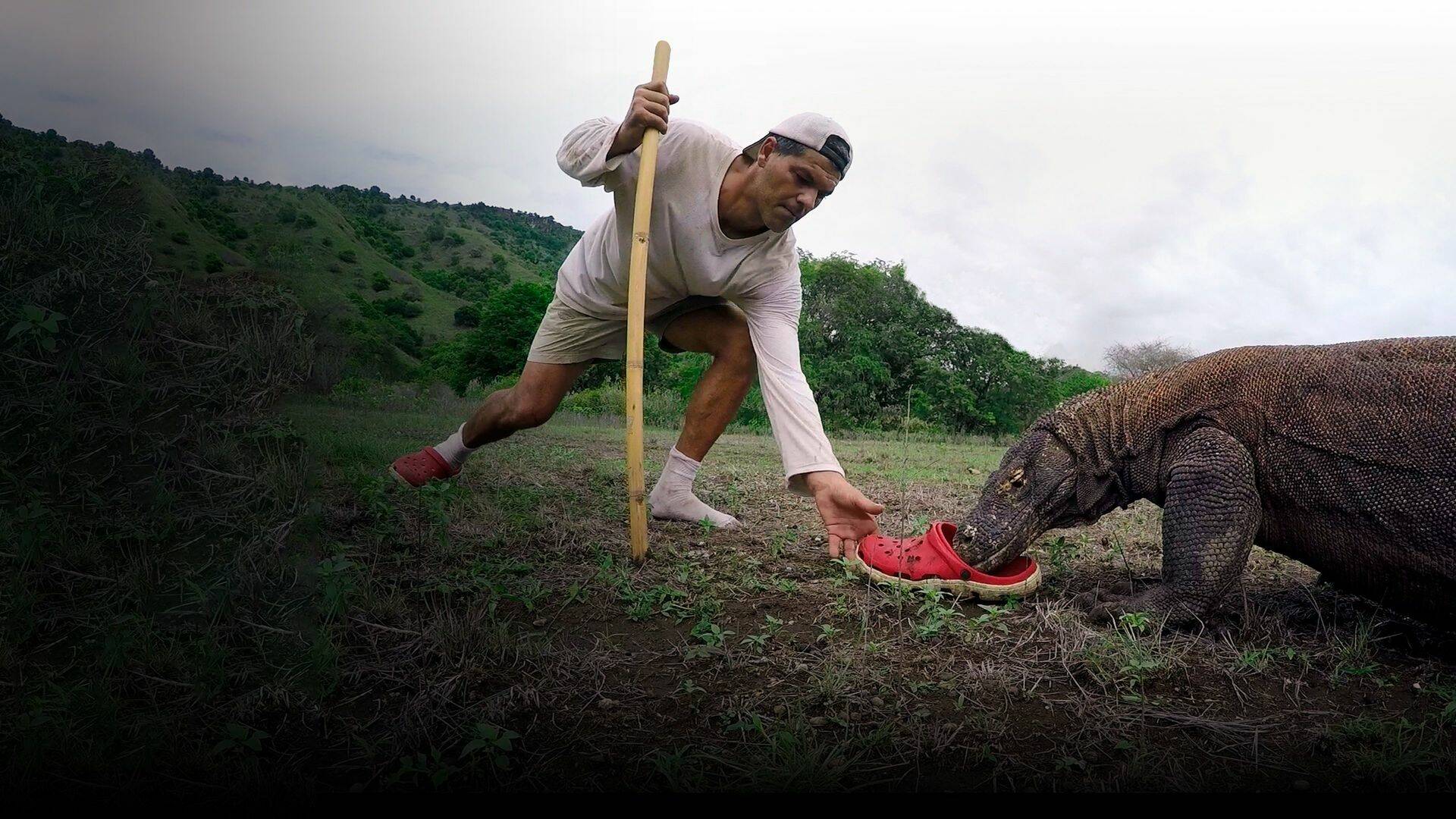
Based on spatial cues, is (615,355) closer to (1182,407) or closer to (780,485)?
(780,485)

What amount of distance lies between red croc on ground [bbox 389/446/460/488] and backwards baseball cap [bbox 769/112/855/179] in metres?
2.37

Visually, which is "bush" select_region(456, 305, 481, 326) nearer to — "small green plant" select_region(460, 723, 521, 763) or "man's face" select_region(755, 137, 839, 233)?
"man's face" select_region(755, 137, 839, 233)

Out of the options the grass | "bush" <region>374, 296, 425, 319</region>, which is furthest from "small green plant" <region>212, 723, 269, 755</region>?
"bush" <region>374, 296, 425, 319</region>

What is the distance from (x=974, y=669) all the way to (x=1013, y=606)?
2.37 ft

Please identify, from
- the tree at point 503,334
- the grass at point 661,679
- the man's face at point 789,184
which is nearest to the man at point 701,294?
the man's face at point 789,184

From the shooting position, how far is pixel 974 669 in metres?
2.37

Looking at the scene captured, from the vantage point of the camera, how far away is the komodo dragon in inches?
109

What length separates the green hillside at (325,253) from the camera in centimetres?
216

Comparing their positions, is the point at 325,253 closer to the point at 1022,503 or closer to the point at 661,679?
the point at 661,679

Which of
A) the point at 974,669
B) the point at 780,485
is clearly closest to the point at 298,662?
the point at 974,669

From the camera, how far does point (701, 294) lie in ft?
13.4

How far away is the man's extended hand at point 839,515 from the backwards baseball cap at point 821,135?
1312 millimetres

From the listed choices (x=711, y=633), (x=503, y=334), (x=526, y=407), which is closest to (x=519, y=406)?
(x=526, y=407)

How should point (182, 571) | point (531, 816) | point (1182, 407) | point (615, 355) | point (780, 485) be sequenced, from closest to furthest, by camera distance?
point (531, 816) < point (182, 571) < point (1182, 407) < point (615, 355) < point (780, 485)
